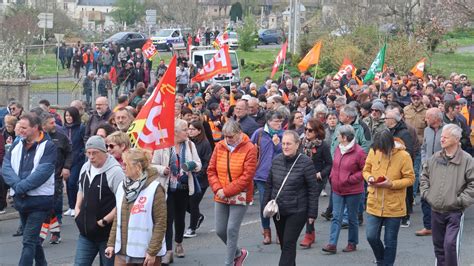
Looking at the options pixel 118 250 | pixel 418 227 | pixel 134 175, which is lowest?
pixel 418 227

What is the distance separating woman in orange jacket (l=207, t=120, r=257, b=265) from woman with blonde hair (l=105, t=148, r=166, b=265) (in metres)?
2.21

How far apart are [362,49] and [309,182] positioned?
34591 mm

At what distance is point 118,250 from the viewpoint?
7996 mm

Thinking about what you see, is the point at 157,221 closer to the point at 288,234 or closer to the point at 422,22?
the point at 288,234

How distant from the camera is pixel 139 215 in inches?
311

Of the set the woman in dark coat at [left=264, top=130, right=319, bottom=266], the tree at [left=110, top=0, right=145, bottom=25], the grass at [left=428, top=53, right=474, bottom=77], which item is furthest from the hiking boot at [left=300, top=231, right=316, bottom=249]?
the tree at [left=110, top=0, right=145, bottom=25]

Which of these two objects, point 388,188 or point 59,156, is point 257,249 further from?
point 59,156

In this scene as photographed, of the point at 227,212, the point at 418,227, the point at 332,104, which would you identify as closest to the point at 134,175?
the point at 227,212

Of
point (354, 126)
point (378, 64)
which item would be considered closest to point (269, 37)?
point (378, 64)

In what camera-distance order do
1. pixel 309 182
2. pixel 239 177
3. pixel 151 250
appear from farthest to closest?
pixel 239 177 → pixel 309 182 → pixel 151 250

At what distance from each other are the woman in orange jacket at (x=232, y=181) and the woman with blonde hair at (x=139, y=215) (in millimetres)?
2207

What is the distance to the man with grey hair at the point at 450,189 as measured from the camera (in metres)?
9.30

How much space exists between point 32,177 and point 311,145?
3.84 m

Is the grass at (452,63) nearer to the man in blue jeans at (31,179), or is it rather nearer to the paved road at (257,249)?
the paved road at (257,249)
